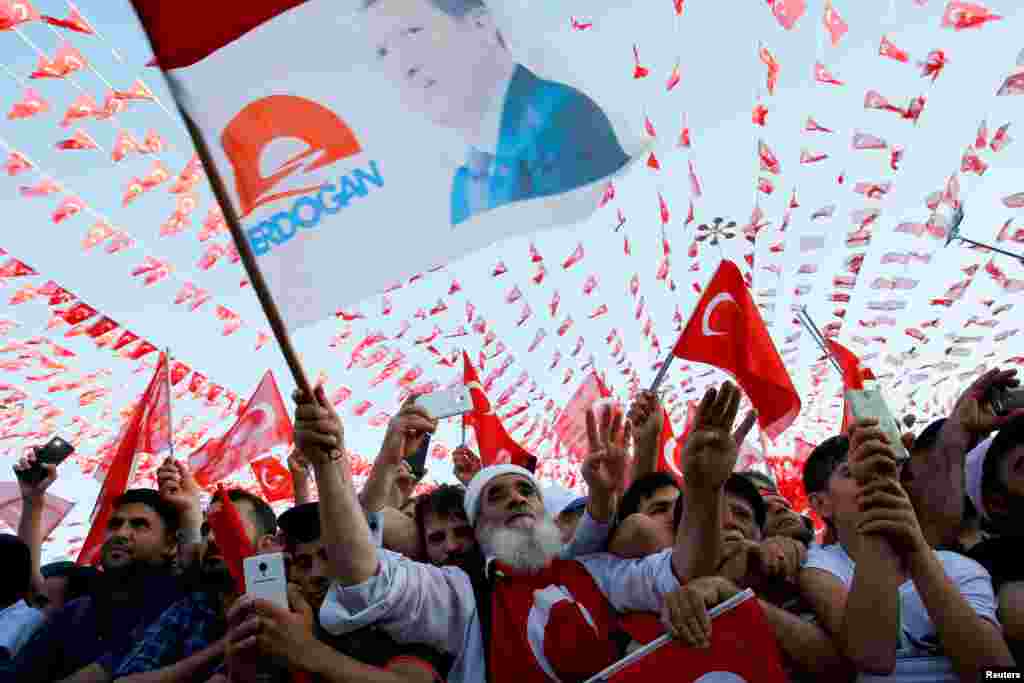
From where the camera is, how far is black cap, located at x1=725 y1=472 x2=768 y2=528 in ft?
9.97

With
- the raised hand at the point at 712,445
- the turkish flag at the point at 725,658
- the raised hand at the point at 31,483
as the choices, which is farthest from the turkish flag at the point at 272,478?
the turkish flag at the point at 725,658

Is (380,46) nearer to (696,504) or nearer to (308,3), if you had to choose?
(308,3)

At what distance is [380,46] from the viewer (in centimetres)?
225

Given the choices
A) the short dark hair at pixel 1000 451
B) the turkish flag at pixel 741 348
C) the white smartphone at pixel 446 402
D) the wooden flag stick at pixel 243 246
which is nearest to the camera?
the wooden flag stick at pixel 243 246

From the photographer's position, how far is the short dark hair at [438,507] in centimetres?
341

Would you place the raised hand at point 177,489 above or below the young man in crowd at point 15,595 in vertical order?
above

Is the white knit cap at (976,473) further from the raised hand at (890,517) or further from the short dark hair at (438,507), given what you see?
the short dark hair at (438,507)

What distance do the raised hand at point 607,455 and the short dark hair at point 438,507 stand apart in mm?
689

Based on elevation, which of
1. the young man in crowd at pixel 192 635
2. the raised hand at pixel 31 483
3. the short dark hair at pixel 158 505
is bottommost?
the young man in crowd at pixel 192 635

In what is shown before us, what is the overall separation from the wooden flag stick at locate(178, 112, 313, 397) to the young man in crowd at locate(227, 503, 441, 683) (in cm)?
70

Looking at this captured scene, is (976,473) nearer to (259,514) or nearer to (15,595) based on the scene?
(259,514)

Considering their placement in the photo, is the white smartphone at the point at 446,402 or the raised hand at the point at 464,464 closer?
the white smartphone at the point at 446,402

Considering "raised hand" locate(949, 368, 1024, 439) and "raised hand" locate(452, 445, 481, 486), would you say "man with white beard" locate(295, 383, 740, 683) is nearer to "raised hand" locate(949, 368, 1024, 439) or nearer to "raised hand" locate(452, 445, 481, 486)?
"raised hand" locate(949, 368, 1024, 439)

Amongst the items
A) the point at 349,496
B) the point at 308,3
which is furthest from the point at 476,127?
the point at 349,496
